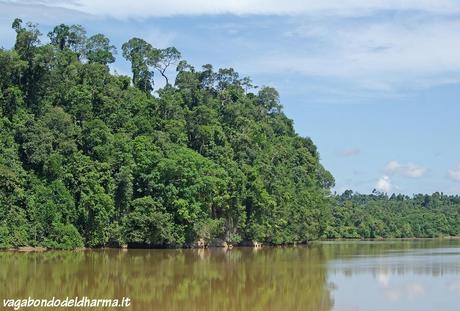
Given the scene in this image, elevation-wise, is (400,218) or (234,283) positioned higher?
(400,218)

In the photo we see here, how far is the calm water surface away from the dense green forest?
28.3 feet

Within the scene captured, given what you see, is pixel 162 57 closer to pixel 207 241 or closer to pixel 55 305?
pixel 207 241

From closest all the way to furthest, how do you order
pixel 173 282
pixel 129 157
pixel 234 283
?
pixel 173 282
pixel 234 283
pixel 129 157

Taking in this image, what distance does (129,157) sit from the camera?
1991 inches

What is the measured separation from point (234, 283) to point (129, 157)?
24967 mm

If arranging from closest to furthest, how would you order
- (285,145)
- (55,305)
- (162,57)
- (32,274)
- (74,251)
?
(55,305) < (32,274) < (74,251) < (162,57) < (285,145)

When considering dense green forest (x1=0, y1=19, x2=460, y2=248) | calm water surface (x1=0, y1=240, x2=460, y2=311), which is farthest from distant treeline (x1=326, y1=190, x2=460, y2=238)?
calm water surface (x1=0, y1=240, x2=460, y2=311)

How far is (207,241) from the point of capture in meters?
54.4

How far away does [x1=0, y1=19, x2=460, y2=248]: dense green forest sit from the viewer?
4688 cm

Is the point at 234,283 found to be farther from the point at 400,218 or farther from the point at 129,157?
the point at 400,218

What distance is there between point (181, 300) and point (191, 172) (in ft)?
97.4

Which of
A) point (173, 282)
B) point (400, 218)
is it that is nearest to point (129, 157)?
point (173, 282)

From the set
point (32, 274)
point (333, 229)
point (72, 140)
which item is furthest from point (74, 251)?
point (333, 229)

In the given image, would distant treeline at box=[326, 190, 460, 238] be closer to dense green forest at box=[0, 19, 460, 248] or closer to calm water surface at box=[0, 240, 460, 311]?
dense green forest at box=[0, 19, 460, 248]
